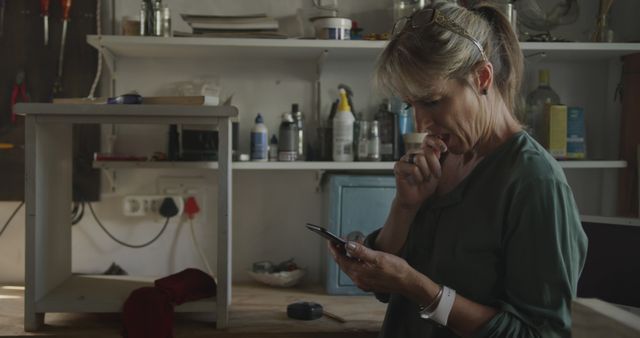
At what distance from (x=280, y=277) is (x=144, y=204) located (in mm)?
539

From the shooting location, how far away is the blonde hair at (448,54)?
1.10 metres

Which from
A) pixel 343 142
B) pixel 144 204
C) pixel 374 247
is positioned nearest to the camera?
pixel 374 247

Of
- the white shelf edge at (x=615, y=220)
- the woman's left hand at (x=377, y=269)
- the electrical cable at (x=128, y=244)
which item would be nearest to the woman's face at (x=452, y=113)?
the woman's left hand at (x=377, y=269)

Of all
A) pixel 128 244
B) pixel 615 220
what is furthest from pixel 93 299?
pixel 615 220

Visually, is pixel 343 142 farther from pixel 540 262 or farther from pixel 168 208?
pixel 540 262

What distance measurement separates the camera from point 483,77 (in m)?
1.13

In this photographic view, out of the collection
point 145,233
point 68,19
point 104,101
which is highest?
point 68,19

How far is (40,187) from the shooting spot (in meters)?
1.61

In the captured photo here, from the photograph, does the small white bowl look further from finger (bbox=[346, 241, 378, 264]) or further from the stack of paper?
finger (bbox=[346, 241, 378, 264])

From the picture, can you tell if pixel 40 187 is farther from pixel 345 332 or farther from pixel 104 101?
pixel 345 332

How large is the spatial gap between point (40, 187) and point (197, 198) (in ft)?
2.06

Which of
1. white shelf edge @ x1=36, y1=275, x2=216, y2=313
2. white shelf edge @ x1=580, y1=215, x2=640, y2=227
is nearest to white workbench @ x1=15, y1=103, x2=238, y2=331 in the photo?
white shelf edge @ x1=36, y1=275, x2=216, y2=313

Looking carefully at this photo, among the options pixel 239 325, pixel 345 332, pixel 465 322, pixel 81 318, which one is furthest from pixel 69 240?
pixel 465 322

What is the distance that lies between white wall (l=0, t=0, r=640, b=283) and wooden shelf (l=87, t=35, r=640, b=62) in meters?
0.07
